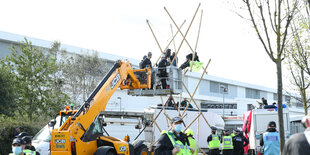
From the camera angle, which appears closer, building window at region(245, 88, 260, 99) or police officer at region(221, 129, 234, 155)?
police officer at region(221, 129, 234, 155)

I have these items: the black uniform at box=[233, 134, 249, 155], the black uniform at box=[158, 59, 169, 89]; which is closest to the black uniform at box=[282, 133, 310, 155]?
the black uniform at box=[233, 134, 249, 155]

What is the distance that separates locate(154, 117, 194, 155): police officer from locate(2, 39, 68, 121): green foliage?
2085 centimetres

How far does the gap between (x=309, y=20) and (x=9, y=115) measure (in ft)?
57.3

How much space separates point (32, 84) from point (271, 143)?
1938cm

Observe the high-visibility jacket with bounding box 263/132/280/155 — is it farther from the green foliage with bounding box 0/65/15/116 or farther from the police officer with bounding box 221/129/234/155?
the green foliage with bounding box 0/65/15/116

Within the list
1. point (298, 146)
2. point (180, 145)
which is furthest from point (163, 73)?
point (298, 146)

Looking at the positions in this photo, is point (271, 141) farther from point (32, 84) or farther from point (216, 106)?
point (216, 106)

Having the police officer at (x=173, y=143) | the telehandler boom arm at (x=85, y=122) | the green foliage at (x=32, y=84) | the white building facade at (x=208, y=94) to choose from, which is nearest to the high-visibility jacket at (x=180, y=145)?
the police officer at (x=173, y=143)

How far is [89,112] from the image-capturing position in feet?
39.3

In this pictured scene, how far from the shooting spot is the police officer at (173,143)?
22.2 ft

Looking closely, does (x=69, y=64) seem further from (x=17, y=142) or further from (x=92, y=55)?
(x=17, y=142)

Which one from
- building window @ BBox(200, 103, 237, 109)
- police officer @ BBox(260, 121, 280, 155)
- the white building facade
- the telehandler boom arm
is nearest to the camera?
police officer @ BBox(260, 121, 280, 155)

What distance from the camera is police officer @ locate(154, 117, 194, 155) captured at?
6.77m

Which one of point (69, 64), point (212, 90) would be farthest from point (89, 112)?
point (212, 90)
